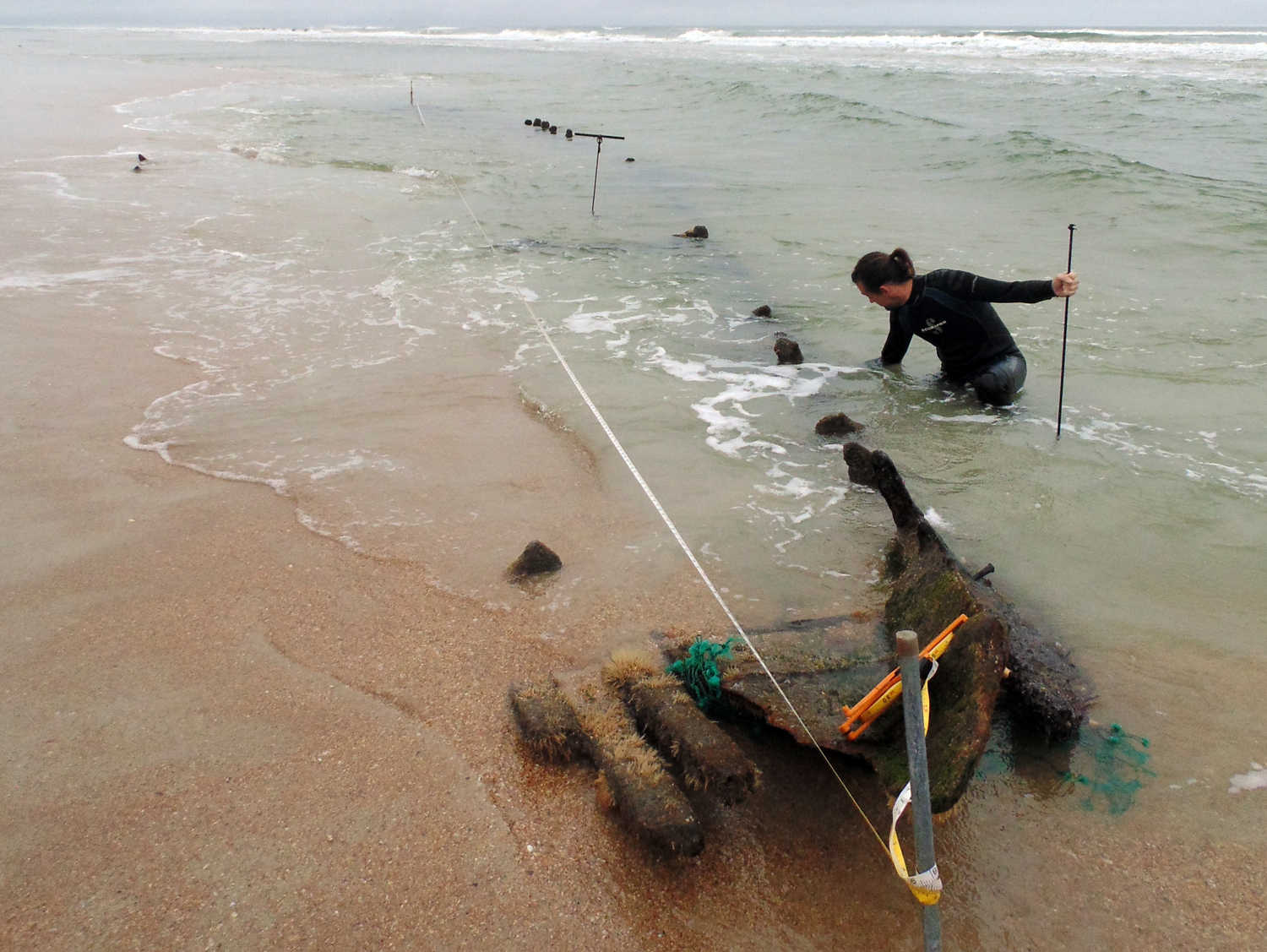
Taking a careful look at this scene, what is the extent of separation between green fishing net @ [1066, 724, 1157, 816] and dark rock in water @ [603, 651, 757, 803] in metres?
1.42

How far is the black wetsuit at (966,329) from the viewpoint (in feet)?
22.4

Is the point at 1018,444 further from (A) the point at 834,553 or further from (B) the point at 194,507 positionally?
(B) the point at 194,507

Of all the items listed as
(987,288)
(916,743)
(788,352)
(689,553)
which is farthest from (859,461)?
(916,743)

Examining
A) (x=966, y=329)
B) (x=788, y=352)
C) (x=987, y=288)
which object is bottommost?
(x=788, y=352)

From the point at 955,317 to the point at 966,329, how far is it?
17 cm

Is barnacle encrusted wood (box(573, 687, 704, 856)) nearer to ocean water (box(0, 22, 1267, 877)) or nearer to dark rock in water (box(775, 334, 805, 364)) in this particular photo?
ocean water (box(0, 22, 1267, 877))

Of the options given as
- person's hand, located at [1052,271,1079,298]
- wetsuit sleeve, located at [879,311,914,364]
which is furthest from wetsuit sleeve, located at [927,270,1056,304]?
wetsuit sleeve, located at [879,311,914,364]

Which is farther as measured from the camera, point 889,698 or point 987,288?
point 987,288

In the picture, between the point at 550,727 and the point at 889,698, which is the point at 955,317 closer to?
the point at 889,698

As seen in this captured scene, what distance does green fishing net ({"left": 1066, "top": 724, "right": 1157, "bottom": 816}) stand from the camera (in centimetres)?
320

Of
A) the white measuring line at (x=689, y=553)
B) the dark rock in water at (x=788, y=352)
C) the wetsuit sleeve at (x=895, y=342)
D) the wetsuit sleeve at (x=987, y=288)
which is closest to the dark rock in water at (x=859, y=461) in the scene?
the white measuring line at (x=689, y=553)

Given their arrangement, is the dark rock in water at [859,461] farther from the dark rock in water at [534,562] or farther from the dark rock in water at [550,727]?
the dark rock in water at [550,727]

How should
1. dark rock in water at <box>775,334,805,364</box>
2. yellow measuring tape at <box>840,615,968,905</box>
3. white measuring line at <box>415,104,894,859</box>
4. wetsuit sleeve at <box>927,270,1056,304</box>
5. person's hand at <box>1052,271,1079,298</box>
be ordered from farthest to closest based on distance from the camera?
dark rock in water at <box>775,334,805,364</box>, wetsuit sleeve at <box>927,270,1056,304</box>, person's hand at <box>1052,271,1079,298</box>, white measuring line at <box>415,104,894,859</box>, yellow measuring tape at <box>840,615,968,905</box>

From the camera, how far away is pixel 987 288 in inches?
259
